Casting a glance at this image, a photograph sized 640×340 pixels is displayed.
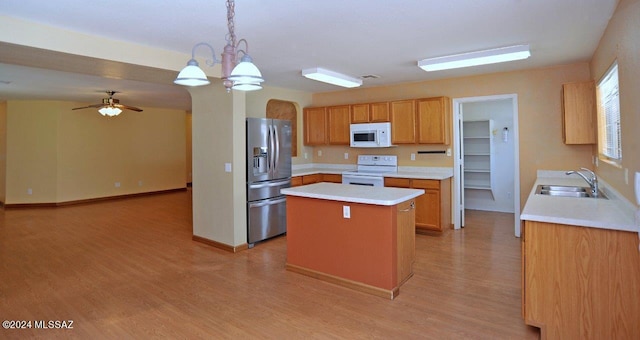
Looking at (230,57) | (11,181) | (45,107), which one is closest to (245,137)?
(230,57)

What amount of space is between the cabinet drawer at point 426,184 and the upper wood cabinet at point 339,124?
1501 millimetres

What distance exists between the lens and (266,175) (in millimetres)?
4836

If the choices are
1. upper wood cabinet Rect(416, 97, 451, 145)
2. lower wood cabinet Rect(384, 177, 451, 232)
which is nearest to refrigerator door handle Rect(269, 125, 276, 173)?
lower wood cabinet Rect(384, 177, 451, 232)

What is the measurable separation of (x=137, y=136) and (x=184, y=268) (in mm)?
6440

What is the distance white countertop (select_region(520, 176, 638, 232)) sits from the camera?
6.53ft

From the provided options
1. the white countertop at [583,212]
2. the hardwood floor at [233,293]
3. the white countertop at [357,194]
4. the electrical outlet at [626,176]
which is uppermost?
the electrical outlet at [626,176]

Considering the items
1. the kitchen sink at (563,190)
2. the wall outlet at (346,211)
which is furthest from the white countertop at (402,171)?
the wall outlet at (346,211)

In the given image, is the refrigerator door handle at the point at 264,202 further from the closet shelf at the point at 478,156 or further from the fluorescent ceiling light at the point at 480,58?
the closet shelf at the point at 478,156

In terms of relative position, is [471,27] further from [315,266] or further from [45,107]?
[45,107]

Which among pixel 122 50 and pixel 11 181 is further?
pixel 11 181

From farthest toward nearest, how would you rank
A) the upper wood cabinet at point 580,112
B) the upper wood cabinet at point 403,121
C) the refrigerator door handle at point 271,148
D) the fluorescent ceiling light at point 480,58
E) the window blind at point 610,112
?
the upper wood cabinet at point 403,121, the refrigerator door handle at point 271,148, the upper wood cabinet at point 580,112, the fluorescent ceiling light at point 480,58, the window blind at point 610,112

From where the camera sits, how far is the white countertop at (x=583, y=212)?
1990 mm

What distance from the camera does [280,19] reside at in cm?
277

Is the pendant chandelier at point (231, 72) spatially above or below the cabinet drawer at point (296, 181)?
above
